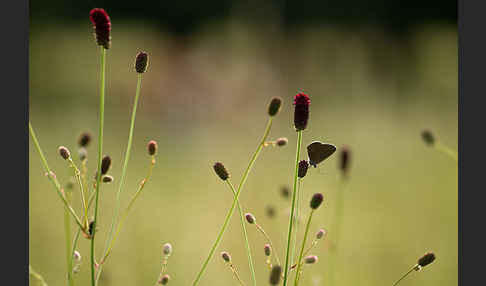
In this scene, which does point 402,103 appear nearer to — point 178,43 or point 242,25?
point 242,25

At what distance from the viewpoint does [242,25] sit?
2.96m

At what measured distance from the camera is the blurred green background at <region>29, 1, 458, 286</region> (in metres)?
1.08

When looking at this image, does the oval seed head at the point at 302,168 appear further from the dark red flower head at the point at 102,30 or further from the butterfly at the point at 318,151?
the dark red flower head at the point at 102,30

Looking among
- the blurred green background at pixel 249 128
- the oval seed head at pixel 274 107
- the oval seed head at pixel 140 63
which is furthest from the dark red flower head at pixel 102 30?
the blurred green background at pixel 249 128

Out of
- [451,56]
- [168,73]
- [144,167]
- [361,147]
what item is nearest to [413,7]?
[451,56]

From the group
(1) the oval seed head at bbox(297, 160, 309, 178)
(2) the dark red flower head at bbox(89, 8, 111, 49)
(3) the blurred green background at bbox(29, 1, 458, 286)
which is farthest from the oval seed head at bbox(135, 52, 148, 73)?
(3) the blurred green background at bbox(29, 1, 458, 286)

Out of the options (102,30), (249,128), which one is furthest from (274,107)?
(249,128)

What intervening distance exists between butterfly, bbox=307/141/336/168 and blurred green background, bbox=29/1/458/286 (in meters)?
0.31

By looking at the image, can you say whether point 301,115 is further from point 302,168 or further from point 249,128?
point 249,128

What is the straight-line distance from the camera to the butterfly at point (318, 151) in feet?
1.23

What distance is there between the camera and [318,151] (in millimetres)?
380

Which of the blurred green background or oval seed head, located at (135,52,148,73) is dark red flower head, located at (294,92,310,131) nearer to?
oval seed head, located at (135,52,148,73)

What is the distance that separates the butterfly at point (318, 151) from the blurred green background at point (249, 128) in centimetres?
31

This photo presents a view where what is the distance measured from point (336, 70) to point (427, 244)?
1.66 m
